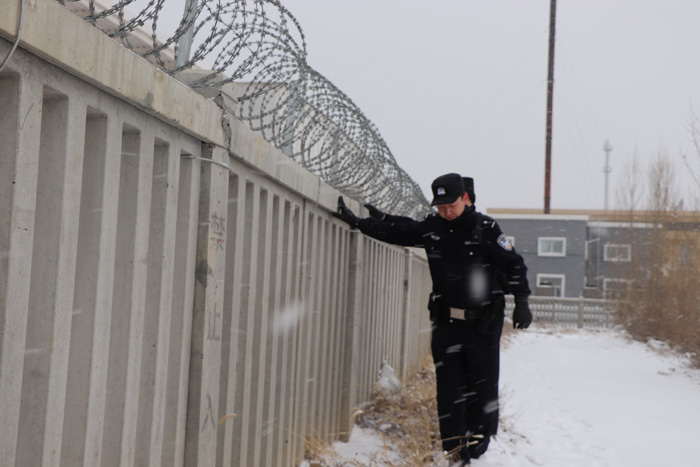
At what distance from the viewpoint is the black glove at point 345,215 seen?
465 cm

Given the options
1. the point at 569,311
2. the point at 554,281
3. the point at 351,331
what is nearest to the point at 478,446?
the point at 351,331

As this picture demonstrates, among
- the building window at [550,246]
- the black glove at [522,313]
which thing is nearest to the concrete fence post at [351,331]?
the black glove at [522,313]

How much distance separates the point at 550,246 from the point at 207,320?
105 ft

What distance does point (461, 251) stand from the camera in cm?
473

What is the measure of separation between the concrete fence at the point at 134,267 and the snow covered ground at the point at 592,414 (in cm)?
122

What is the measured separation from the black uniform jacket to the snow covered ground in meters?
1.11

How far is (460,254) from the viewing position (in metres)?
4.73

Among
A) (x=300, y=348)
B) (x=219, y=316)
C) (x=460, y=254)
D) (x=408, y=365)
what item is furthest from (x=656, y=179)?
(x=219, y=316)

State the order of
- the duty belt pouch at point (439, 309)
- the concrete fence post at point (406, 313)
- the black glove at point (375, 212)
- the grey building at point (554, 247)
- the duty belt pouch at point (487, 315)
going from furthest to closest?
1. the grey building at point (554, 247)
2. the concrete fence post at point (406, 313)
3. the black glove at point (375, 212)
4. the duty belt pouch at point (439, 309)
5. the duty belt pouch at point (487, 315)

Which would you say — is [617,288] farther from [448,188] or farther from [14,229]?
[14,229]

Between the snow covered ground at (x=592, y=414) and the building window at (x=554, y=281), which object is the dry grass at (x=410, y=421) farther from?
the building window at (x=554, y=281)

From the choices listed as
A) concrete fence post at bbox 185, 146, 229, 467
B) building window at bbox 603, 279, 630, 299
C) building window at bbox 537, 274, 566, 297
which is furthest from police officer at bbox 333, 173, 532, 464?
building window at bbox 537, 274, 566, 297

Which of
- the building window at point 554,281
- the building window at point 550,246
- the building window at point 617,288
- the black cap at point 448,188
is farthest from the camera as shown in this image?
the building window at point 550,246

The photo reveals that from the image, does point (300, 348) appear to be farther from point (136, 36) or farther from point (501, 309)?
point (136, 36)
